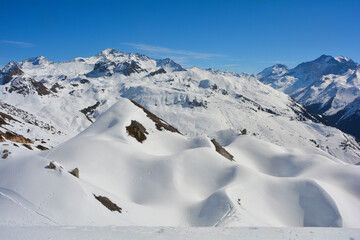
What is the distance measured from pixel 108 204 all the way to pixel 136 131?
28.5 metres

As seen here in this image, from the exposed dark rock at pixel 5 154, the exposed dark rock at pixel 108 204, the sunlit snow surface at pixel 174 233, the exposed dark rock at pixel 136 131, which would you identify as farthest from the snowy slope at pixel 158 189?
the sunlit snow surface at pixel 174 233

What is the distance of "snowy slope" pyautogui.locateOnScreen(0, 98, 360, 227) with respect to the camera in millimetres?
20891

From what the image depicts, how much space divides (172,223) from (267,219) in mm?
12590

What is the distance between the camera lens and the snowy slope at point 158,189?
20891 millimetres

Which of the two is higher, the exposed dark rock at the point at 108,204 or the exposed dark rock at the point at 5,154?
the exposed dark rock at the point at 5,154

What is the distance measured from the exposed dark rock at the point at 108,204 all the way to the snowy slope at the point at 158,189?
2.34ft

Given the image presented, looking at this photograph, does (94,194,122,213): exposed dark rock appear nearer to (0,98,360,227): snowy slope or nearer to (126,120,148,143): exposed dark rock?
(0,98,360,227): snowy slope

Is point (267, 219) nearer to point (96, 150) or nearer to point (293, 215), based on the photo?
point (293, 215)

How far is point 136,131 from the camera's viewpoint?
52375mm

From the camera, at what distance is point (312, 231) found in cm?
1330

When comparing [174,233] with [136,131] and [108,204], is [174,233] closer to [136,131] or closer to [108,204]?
[108,204]

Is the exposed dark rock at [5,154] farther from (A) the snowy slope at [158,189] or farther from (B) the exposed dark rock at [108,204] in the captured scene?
(B) the exposed dark rock at [108,204]

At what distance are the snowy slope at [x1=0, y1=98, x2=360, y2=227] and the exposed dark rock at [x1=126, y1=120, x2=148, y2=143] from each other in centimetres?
32

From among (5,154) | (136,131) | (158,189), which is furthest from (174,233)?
(136,131)
